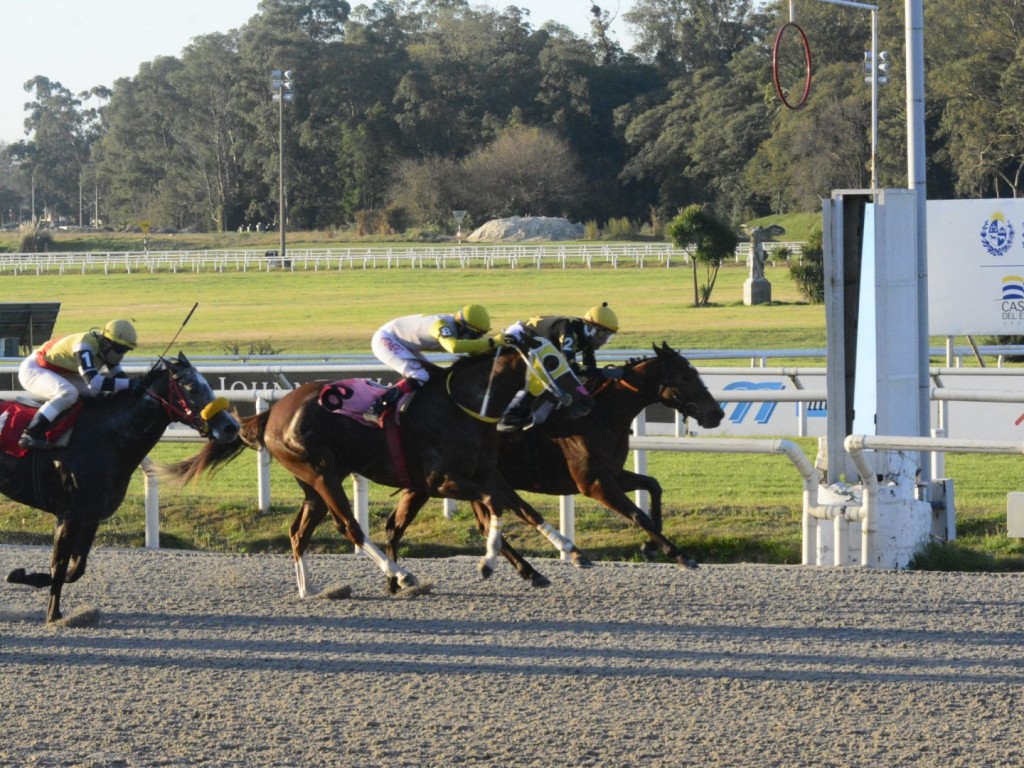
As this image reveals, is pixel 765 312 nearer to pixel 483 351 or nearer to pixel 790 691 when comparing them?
pixel 483 351

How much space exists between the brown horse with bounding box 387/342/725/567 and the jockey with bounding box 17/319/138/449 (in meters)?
1.41

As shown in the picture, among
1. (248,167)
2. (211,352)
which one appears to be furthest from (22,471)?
(248,167)

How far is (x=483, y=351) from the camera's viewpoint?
6418 millimetres

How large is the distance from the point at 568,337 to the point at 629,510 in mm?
903

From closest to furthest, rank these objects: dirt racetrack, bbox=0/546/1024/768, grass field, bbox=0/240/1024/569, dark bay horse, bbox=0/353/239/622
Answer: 1. dirt racetrack, bbox=0/546/1024/768
2. dark bay horse, bbox=0/353/239/622
3. grass field, bbox=0/240/1024/569

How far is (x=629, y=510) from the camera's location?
6434 millimetres

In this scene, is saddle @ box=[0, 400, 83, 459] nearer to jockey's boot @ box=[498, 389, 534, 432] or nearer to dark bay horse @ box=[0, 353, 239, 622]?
dark bay horse @ box=[0, 353, 239, 622]

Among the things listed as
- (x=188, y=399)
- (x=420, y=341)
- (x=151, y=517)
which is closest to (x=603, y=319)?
(x=420, y=341)

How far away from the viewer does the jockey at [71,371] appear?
5977 mm

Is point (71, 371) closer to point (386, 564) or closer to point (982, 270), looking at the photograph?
point (386, 564)

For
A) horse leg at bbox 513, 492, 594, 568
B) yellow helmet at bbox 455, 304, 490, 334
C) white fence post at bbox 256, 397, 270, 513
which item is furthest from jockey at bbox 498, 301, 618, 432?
white fence post at bbox 256, 397, 270, 513

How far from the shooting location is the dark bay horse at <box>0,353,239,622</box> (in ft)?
19.5

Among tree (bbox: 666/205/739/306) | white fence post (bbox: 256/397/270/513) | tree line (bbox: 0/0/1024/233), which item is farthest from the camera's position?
tree line (bbox: 0/0/1024/233)

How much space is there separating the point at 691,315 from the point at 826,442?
66.8 ft
